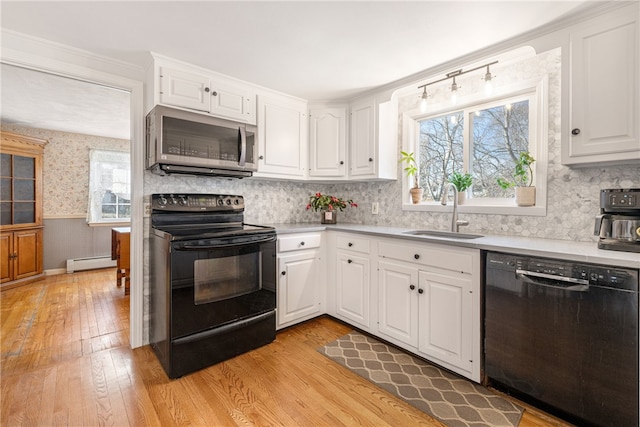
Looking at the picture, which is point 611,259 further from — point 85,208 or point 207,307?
point 85,208

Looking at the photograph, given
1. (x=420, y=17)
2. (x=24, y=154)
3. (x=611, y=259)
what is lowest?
(x=611, y=259)

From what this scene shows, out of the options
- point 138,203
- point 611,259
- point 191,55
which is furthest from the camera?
point 138,203

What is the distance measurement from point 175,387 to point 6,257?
3.91 meters

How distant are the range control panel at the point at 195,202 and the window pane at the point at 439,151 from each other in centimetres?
179

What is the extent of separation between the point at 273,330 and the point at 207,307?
2.07ft

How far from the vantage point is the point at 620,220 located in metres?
1.50

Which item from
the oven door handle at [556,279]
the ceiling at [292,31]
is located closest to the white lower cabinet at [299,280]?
the ceiling at [292,31]

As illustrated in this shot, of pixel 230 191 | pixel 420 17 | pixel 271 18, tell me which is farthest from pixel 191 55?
pixel 420 17

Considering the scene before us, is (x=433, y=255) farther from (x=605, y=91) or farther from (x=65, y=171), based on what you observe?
(x=65, y=171)

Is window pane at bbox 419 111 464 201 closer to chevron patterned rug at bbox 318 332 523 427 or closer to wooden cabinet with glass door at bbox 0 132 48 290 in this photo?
chevron patterned rug at bbox 318 332 523 427

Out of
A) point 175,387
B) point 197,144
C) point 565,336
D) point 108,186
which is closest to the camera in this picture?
point 565,336

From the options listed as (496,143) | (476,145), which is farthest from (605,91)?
(476,145)

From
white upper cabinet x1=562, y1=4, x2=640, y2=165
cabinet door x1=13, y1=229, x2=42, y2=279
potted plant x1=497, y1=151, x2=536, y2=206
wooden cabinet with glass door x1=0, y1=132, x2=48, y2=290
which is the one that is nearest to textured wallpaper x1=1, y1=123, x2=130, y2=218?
wooden cabinet with glass door x1=0, y1=132, x2=48, y2=290

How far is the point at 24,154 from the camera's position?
4203 mm
